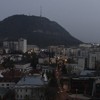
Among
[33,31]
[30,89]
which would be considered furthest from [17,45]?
[30,89]

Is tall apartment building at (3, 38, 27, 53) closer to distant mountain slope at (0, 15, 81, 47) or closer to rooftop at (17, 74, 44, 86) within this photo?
distant mountain slope at (0, 15, 81, 47)

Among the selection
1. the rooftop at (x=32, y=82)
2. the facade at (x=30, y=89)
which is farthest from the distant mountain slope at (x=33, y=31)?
the facade at (x=30, y=89)

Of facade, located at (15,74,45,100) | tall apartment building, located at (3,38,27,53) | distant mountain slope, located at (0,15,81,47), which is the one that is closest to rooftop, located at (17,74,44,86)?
facade, located at (15,74,45,100)

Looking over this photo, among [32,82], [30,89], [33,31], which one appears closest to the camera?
[30,89]

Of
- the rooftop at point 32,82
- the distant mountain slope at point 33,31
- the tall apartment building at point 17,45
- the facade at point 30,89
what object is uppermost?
the distant mountain slope at point 33,31

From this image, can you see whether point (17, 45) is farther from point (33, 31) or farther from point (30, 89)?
point (30, 89)

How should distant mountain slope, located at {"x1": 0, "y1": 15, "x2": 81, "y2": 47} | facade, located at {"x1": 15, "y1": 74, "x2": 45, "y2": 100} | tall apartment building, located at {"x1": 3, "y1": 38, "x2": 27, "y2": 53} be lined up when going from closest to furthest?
facade, located at {"x1": 15, "y1": 74, "x2": 45, "y2": 100}
tall apartment building, located at {"x1": 3, "y1": 38, "x2": 27, "y2": 53}
distant mountain slope, located at {"x1": 0, "y1": 15, "x2": 81, "y2": 47}

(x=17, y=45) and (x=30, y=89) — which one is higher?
(x=17, y=45)

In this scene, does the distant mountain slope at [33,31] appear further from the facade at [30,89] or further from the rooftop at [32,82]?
the facade at [30,89]

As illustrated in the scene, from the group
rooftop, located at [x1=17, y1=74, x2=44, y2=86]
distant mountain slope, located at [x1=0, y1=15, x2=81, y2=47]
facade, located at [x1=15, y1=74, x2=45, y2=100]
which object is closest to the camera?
facade, located at [x1=15, y1=74, x2=45, y2=100]
